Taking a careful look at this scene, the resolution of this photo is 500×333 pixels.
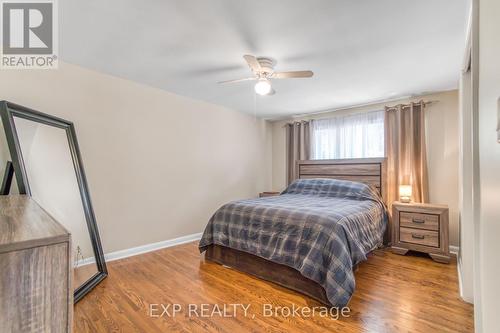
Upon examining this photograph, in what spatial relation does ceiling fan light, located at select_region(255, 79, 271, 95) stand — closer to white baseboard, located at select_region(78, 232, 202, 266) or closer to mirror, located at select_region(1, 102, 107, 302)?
mirror, located at select_region(1, 102, 107, 302)

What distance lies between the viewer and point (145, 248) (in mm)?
3357

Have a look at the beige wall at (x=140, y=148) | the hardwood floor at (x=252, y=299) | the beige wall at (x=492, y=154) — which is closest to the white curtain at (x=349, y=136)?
the beige wall at (x=140, y=148)

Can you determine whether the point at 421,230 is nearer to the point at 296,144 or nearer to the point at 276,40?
the point at 296,144

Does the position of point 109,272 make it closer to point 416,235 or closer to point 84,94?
point 84,94

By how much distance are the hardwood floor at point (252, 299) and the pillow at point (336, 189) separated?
938 millimetres

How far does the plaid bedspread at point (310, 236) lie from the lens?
2059 millimetres

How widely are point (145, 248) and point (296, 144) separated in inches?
130

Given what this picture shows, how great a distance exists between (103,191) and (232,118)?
2538mm

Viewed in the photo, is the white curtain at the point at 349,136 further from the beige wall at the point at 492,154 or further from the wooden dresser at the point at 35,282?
the wooden dresser at the point at 35,282

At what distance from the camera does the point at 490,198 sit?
0.85 m

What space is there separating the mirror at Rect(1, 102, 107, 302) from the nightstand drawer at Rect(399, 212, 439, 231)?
12.2 ft

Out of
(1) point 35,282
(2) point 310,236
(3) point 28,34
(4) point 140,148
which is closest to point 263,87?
(2) point 310,236

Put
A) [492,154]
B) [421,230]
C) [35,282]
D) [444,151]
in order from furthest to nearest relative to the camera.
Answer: [444,151]
[421,230]
[492,154]
[35,282]

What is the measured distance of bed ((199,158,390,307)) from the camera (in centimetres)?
208
